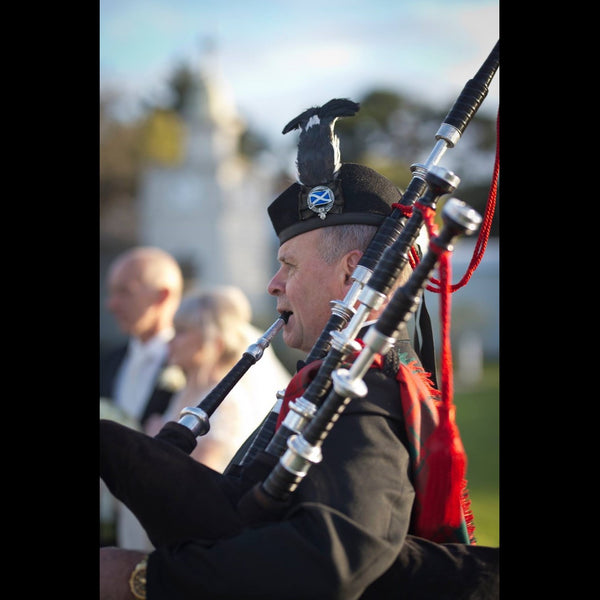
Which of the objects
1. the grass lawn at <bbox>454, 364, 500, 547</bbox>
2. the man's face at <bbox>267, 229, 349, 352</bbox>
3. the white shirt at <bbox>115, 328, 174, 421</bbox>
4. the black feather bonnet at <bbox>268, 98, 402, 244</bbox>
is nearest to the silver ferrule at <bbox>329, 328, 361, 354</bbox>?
the man's face at <bbox>267, 229, 349, 352</bbox>

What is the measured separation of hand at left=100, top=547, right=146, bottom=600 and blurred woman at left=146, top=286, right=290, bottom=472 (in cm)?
220

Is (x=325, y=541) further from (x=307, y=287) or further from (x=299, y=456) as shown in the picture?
(x=307, y=287)

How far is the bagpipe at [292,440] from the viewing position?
Answer: 5.74 feet

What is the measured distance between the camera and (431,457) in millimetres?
1860

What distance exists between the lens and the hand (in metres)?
1.96

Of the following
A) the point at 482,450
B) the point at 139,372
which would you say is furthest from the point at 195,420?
the point at 482,450

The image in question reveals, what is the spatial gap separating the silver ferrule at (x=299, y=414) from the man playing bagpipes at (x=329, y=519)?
72 mm

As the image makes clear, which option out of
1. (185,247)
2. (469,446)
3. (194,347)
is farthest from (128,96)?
(194,347)

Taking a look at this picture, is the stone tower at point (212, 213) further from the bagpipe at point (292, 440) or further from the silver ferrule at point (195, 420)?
the bagpipe at point (292, 440)

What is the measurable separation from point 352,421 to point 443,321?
1.06 ft

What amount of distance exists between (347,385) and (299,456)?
19cm

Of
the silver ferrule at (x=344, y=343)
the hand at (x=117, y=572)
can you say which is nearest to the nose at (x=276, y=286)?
the silver ferrule at (x=344, y=343)

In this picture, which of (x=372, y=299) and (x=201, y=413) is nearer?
(x=372, y=299)

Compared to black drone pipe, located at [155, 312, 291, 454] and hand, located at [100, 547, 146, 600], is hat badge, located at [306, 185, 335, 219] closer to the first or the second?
black drone pipe, located at [155, 312, 291, 454]
